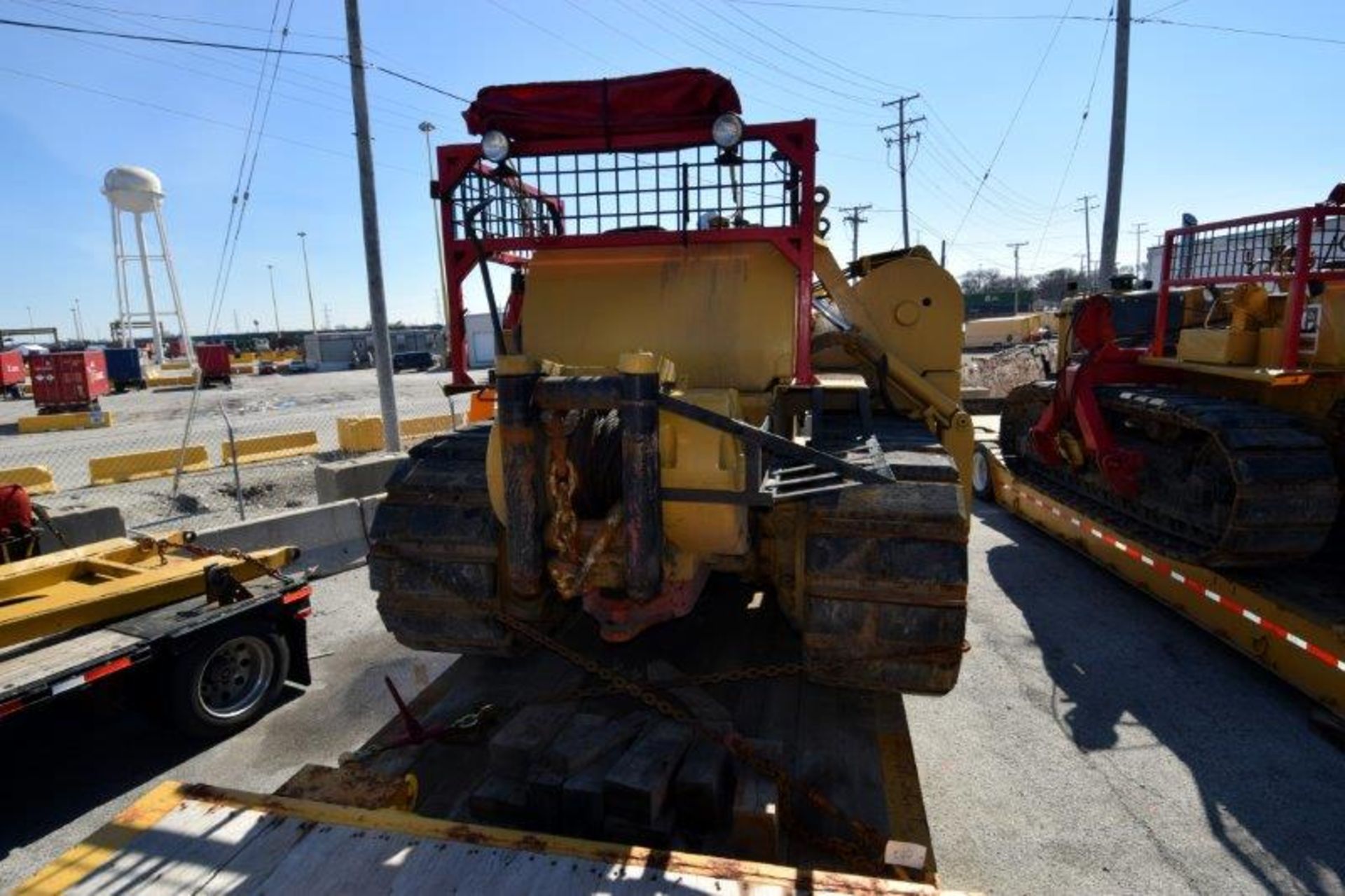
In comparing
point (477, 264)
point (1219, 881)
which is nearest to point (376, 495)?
point (477, 264)

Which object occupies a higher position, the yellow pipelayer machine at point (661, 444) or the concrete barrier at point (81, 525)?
the yellow pipelayer machine at point (661, 444)

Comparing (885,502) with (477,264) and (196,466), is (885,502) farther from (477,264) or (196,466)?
(196,466)

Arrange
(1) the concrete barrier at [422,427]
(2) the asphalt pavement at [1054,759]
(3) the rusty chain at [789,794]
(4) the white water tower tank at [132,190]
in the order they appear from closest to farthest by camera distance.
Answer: (3) the rusty chain at [789,794] → (2) the asphalt pavement at [1054,759] → (1) the concrete barrier at [422,427] → (4) the white water tower tank at [132,190]

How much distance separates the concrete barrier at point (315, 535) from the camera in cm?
719

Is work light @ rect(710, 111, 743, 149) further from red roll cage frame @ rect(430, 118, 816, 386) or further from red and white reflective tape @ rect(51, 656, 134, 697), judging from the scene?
red and white reflective tape @ rect(51, 656, 134, 697)

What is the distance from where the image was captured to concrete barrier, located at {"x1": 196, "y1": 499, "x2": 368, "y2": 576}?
7.19 metres

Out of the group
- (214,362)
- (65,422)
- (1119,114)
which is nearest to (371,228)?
(1119,114)

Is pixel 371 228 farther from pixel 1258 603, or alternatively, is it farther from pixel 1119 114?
pixel 1119 114

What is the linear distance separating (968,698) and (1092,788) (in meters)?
1.03

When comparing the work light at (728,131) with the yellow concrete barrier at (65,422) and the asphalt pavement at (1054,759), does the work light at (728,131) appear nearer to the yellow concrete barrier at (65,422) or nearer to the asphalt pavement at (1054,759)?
the asphalt pavement at (1054,759)

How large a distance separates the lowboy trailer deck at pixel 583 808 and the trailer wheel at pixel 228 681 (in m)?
1.33

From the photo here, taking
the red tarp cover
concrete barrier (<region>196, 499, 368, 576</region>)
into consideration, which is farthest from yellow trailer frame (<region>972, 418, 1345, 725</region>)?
concrete barrier (<region>196, 499, 368, 576</region>)

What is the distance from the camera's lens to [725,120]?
3.59m

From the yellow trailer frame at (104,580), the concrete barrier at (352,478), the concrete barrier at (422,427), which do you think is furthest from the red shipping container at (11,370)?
the yellow trailer frame at (104,580)
